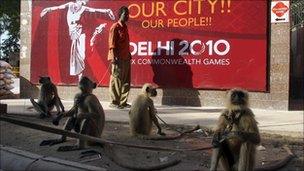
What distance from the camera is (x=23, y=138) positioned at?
10.8m

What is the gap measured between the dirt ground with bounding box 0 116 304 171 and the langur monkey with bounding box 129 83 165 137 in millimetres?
212

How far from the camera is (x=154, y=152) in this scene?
9.13m

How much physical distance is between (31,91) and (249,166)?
12.0 meters

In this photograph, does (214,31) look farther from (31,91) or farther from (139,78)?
(31,91)

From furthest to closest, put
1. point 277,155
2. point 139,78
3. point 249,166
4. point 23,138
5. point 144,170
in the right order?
point 139,78
point 23,138
point 277,155
point 144,170
point 249,166

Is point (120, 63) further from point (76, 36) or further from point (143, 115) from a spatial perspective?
point (143, 115)

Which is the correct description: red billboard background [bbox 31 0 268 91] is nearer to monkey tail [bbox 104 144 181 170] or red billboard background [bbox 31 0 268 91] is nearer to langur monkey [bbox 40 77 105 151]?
langur monkey [bbox 40 77 105 151]

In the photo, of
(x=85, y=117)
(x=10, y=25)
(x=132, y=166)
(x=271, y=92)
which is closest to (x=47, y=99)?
(x=85, y=117)

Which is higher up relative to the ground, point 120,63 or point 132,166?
point 120,63

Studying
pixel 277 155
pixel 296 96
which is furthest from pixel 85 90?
pixel 296 96

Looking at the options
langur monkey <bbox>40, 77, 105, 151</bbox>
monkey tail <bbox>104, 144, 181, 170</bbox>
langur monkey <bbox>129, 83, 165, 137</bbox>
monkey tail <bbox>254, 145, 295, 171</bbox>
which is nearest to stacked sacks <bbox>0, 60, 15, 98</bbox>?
langur monkey <bbox>129, 83, 165, 137</bbox>

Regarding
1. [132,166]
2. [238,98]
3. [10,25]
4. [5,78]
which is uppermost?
[10,25]

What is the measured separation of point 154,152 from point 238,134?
8.37ft

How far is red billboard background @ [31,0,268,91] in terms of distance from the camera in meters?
14.2
